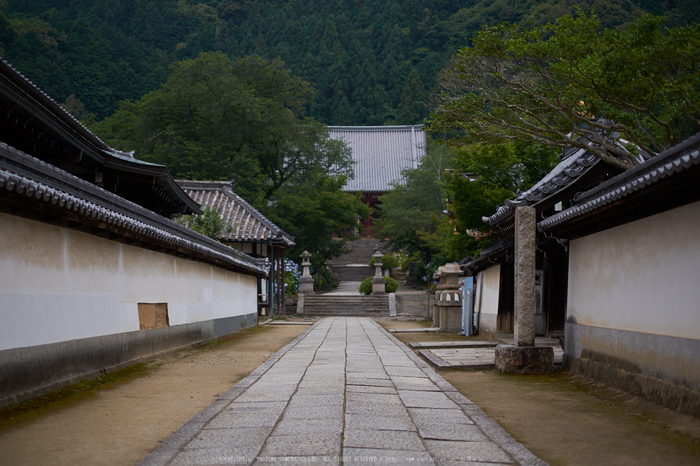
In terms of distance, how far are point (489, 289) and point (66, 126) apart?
1093 centimetres

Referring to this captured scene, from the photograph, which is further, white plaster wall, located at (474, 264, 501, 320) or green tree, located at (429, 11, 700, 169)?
white plaster wall, located at (474, 264, 501, 320)

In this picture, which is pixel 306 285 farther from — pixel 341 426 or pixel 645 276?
pixel 341 426

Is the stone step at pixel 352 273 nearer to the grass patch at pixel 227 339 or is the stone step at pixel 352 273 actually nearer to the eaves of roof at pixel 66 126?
the grass patch at pixel 227 339

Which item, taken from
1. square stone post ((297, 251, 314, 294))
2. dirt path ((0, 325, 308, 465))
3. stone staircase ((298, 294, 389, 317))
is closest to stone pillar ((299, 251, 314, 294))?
square stone post ((297, 251, 314, 294))

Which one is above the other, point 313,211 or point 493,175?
point 493,175

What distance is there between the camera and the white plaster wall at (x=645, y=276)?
18.4 feet

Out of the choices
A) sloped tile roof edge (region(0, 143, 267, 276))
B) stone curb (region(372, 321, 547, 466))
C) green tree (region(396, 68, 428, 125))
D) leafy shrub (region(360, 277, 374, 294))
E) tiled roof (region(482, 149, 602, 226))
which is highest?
green tree (region(396, 68, 428, 125))

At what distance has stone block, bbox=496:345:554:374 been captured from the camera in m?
→ 8.62

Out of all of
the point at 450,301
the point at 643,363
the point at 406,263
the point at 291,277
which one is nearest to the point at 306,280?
the point at 291,277

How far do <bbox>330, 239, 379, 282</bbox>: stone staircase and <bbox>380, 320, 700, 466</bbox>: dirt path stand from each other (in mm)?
32203

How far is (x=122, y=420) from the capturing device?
554cm

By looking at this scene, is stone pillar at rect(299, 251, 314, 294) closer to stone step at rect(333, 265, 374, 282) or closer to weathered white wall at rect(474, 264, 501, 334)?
stone step at rect(333, 265, 374, 282)

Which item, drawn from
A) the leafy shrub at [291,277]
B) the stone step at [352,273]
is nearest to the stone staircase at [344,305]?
the leafy shrub at [291,277]

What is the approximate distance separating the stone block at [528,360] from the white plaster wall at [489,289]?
19.7 ft
